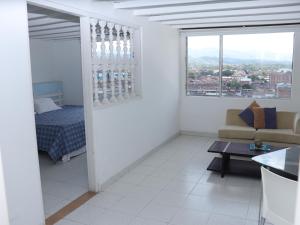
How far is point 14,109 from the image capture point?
96.2 inches

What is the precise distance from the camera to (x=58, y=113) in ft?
19.4

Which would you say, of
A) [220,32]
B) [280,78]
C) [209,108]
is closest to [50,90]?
[209,108]

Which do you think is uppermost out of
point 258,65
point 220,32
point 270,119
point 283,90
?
point 220,32

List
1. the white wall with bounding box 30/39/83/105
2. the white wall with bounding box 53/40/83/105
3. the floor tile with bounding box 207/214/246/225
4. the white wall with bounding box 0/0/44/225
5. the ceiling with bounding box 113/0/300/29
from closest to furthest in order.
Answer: the white wall with bounding box 0/0/44/225
the floor tile with bounding box 207/214/246/225
the ceiling with bounding box 113/0/300/29
the white wall with bounding box 30/39/83/105
the white wall with bounding box 53/40/83/105

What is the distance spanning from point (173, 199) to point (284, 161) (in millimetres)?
1303

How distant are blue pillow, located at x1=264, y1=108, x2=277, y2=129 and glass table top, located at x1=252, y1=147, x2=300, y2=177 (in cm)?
211

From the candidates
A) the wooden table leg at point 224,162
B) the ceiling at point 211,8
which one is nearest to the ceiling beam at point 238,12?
the ceiling at point 211,8

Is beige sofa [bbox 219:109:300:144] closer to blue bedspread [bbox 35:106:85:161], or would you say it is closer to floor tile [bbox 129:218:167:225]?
blue bedspread [bbox 35:106:85:161]

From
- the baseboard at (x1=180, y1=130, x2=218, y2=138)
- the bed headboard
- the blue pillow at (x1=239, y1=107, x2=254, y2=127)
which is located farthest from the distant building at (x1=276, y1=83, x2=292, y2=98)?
the bed headboard

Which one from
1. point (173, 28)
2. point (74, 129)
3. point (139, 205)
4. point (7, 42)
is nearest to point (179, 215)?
point (139, 205)

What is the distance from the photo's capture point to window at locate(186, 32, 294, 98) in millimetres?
5754

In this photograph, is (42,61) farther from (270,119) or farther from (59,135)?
(270,119)

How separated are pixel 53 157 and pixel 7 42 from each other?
2637 mm

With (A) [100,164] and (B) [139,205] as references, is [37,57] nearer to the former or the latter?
(A) [100,164]
